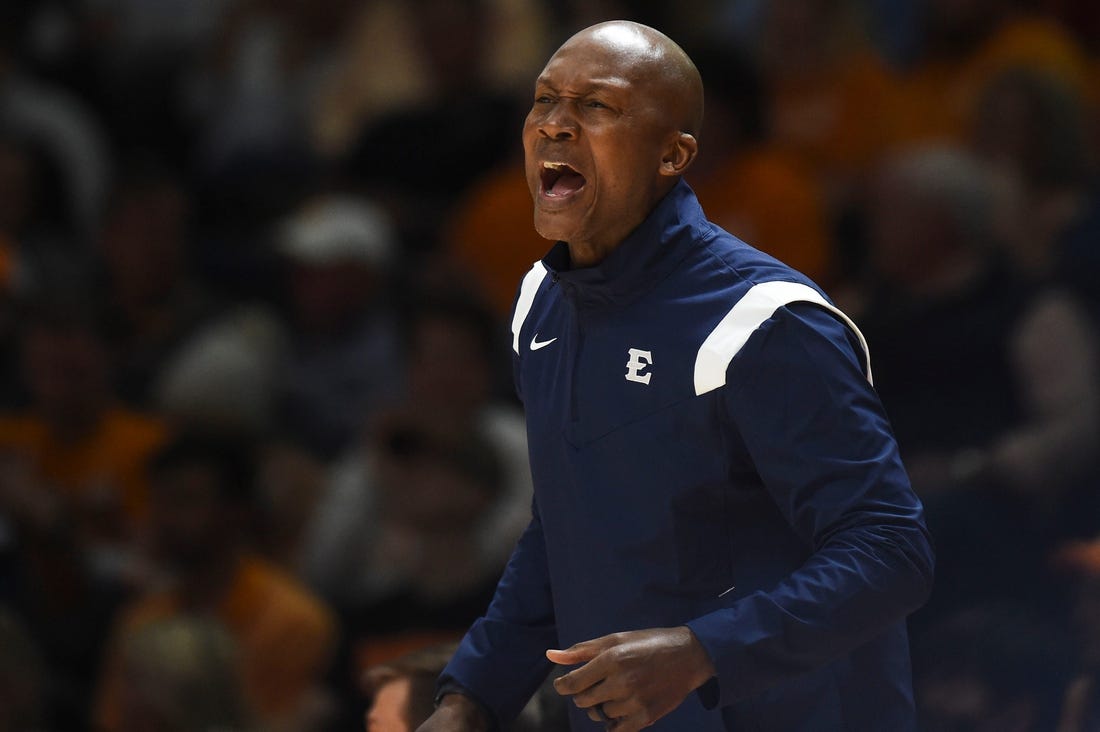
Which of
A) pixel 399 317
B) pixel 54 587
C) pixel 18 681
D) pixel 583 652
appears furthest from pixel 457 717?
pixel 399 317

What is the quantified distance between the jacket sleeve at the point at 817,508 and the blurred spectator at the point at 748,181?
11.0 feet

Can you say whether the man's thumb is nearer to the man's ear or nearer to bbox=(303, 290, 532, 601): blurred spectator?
the man's ear

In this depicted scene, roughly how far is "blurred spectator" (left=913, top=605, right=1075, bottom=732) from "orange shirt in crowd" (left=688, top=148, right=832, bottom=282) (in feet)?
6.41

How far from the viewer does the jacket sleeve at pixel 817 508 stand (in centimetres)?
188

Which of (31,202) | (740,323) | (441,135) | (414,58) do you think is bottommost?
(740,323)

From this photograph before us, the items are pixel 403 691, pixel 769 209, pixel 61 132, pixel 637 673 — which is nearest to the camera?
pixel 637 673

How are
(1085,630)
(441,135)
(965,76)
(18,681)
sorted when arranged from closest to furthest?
(1085,630) < (18,681) < (965,76) < (441,135)

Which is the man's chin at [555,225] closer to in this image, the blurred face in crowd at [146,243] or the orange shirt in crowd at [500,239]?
the orange shirt in crowd at [500,239]

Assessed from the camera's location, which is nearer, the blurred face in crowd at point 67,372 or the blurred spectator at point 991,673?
the blurred spectator at point 991,673

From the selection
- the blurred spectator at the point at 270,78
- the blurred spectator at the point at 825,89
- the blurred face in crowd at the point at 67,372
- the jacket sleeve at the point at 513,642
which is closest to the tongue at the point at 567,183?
the jacket sleeve at the point at 513,642

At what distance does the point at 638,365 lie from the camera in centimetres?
206

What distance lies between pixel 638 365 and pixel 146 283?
13.8 feet

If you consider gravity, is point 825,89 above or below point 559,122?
above

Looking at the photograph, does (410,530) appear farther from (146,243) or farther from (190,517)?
(146,243)
